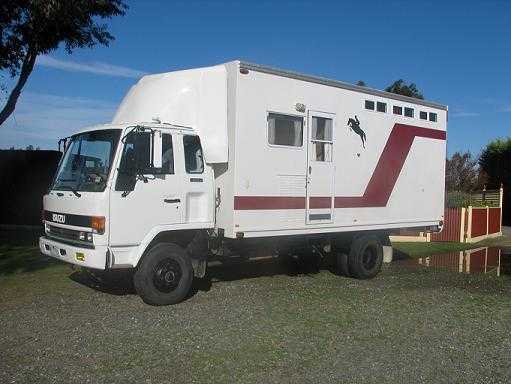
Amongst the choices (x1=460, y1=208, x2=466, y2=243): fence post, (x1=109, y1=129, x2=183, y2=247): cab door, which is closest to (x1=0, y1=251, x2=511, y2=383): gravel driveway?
(x1=109, y1=129, x2=183, y2=247): cab door

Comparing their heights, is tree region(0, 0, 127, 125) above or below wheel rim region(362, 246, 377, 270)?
above

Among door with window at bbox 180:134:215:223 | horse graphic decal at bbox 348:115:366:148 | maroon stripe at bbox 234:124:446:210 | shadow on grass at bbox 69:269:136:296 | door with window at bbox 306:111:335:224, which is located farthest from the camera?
horse graphic decal at bbox 348:115:366:148

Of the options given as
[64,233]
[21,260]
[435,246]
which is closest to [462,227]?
[435,246]

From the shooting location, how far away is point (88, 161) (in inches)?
331

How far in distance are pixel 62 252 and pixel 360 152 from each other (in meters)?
5.43

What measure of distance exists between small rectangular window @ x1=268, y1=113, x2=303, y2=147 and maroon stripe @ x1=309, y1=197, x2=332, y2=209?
3.15 feet

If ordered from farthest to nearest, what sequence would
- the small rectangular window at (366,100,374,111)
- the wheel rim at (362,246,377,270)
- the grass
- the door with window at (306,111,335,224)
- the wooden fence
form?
1. the wooden fence
2. the grass
3. the wheel rim at (362,246,377,270)
4. the small rectangular window at (366,100,374,111)
5. the door with window at (306,111,335,224)

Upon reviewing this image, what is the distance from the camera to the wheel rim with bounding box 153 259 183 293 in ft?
27.4

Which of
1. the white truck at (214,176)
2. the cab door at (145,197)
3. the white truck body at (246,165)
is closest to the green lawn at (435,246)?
the white truck body at (246,165)

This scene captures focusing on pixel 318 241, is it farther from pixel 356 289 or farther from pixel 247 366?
pixel 247 366

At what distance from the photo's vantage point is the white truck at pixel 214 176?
8.04 m

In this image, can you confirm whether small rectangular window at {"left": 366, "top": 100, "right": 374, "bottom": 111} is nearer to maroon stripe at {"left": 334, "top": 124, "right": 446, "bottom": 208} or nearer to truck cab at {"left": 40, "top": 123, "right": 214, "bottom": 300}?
maroon stripe at {"left": 334, "top": 124, "right": 446, "bottom": 208}

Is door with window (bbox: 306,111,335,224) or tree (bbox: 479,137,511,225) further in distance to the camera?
tree (bbox: 479,137,511,225)

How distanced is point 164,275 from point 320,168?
10.7ft
